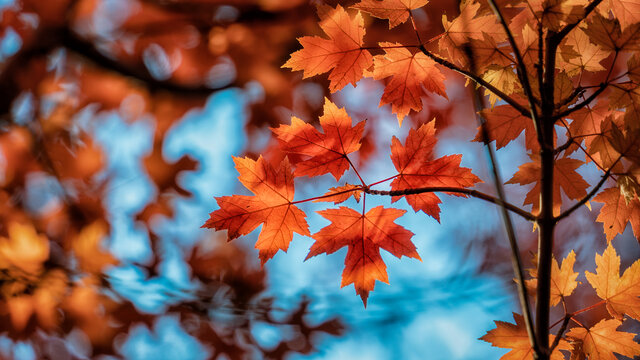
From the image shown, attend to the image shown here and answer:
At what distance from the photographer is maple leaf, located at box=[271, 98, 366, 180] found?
562mm

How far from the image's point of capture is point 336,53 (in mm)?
579

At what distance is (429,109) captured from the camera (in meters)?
1.76

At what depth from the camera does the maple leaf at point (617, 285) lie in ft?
1.61

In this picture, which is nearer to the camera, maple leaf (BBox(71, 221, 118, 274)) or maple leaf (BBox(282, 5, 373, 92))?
maple leaf (BBox(282, 5, 373, 92))

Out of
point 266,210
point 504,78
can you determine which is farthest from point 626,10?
point 266,210

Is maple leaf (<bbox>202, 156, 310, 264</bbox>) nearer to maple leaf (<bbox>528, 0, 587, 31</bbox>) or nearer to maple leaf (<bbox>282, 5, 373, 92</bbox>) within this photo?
maple leaf (<bbox>282, 5, 373, 92</bbox>)

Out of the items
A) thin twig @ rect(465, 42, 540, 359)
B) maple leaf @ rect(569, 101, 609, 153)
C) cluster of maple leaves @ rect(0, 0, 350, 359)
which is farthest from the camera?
cluster of maple leaves @ rect(0, 0, 350, 359)

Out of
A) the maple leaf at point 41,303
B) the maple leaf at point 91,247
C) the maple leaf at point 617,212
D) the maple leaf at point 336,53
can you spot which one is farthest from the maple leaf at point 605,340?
the maple leaf at point 41,303

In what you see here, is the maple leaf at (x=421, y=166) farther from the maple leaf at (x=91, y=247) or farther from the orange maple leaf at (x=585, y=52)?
the maple leaf at (x=91, y=247)

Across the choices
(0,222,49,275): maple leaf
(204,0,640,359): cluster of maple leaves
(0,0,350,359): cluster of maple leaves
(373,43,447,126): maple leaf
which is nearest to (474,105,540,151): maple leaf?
(204,0,640,359): cluster of maple leaves

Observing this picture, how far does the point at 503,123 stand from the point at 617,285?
0.94ft

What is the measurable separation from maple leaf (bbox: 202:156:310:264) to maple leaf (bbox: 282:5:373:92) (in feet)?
0.54

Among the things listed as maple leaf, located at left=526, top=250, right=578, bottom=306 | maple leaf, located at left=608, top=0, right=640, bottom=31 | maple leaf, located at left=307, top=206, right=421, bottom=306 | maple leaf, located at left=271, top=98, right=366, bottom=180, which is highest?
maple leaf, located at left=608, top=0, right=640, bottom=31

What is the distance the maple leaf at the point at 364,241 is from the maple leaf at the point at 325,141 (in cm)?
8
